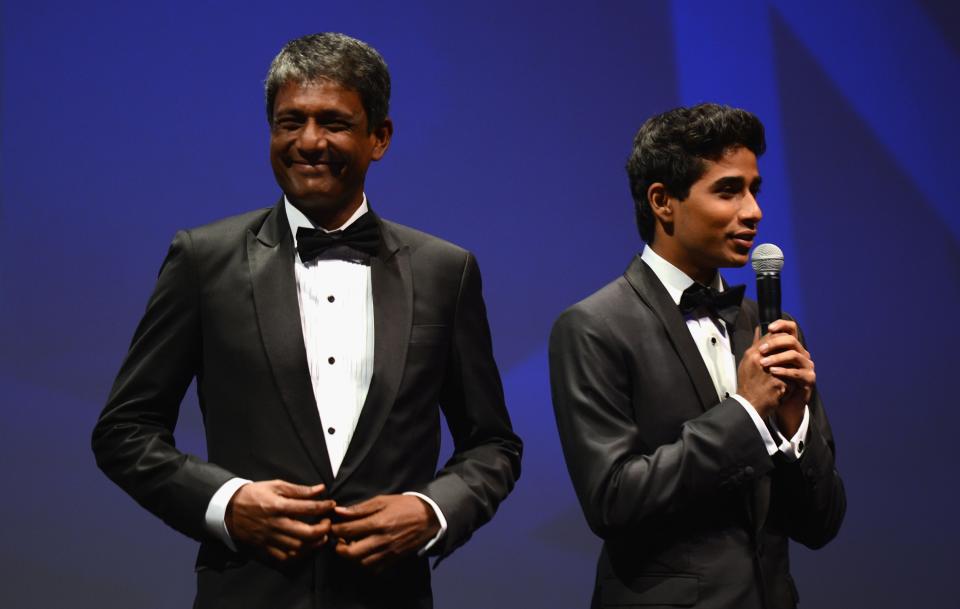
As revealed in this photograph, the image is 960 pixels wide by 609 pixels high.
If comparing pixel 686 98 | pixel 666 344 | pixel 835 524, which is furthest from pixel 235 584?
pixel 686 98

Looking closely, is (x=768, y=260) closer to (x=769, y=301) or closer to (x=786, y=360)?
(x=769, y=301)

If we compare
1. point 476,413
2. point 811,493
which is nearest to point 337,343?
point 476,413

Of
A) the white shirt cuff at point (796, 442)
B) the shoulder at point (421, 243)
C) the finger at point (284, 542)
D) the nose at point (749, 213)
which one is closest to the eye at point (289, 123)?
the shoulder at point (421, 243)

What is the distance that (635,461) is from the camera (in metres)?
2.04

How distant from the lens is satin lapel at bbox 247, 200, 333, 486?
1.93 metres

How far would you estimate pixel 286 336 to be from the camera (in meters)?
1.97

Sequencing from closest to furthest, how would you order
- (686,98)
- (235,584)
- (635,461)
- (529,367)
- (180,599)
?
1. (235,584)
2. (635,461)
3. (180,599)
4. (529,367)
5. (686,98)

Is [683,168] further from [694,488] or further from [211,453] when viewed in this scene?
[211,453]

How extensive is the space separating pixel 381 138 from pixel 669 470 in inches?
31.4

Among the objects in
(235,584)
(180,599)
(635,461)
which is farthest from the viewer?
(180,599)

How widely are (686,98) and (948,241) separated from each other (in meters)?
0.94

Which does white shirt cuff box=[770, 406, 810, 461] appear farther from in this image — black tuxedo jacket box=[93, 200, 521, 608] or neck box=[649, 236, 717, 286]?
black tuxedo jacket box=[93, 200, 521, 608]

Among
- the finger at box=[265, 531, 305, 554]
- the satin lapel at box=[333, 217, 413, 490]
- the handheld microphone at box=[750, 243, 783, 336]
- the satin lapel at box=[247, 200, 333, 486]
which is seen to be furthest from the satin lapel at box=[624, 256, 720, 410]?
the finger at box=[265, 531, 305, 554]

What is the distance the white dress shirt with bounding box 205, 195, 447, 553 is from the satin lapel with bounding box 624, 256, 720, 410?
0.53 meters
